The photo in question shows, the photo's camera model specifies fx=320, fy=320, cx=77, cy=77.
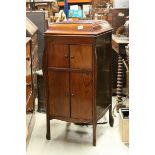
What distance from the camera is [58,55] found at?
3395 mm

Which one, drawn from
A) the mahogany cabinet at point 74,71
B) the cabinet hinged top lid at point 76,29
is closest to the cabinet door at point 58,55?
the mahogany cabinet at point 74,71

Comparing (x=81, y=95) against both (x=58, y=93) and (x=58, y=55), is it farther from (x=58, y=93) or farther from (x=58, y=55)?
(x=58, y=55)

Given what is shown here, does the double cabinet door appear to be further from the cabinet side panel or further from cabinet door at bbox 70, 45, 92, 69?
the cabinet side panel

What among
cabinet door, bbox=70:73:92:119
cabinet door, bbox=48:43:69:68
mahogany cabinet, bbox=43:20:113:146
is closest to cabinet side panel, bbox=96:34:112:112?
mahogany cabinet, bbox=43:20:113:146

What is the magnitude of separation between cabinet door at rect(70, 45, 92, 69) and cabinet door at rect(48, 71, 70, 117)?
6.3 inches

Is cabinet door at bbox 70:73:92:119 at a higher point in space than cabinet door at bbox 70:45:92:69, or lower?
lower

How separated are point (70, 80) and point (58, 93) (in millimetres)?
210

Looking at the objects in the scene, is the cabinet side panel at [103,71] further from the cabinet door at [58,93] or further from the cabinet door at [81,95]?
the cabinet door at [58,93]

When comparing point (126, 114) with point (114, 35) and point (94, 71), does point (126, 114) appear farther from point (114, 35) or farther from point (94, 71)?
point (114, 35)

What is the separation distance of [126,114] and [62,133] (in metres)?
0.79

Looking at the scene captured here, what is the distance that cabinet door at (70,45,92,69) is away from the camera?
10.7 feet

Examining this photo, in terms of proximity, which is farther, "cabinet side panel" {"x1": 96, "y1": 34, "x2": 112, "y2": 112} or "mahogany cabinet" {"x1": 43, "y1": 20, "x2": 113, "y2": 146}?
"cabinet side panel" {"x1": 96, "y1": 34, "x2": 112, "y2": 112}

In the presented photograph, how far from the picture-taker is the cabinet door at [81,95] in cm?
332
